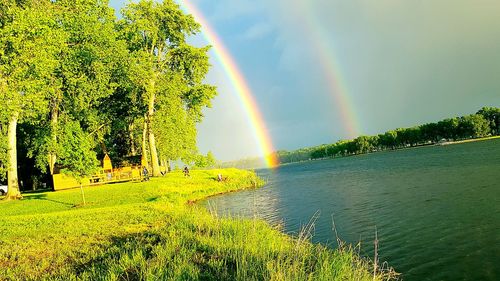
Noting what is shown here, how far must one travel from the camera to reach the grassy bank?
872cm

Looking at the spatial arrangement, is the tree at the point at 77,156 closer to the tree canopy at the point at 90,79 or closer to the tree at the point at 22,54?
the tree canopy at the point at 90,79

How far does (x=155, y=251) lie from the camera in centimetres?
1054

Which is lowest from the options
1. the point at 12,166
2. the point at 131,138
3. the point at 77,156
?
the point at 77,156

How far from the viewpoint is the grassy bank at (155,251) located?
28.6ft

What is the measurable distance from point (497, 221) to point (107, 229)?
17.8 m

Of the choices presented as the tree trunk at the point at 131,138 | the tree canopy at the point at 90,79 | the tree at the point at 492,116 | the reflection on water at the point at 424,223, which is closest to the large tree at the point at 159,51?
the tree canopy at the point at 90,79

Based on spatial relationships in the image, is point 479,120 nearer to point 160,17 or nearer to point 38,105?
point 160,17

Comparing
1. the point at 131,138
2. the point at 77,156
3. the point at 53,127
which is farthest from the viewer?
the point at 131,138

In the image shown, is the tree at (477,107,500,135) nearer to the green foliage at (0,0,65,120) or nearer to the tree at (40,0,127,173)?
the tree at (40,0,127,173)

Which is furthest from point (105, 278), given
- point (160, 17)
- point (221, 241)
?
point (160, 17)

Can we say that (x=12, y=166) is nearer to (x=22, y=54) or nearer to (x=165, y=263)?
(x=22, y=54)

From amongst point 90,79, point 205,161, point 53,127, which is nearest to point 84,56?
point 90,79

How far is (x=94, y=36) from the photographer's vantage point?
40406 millimetres

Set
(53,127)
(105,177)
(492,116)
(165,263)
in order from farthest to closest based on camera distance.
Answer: (492,116) → (105,177) → (53,127) → (165,263)
